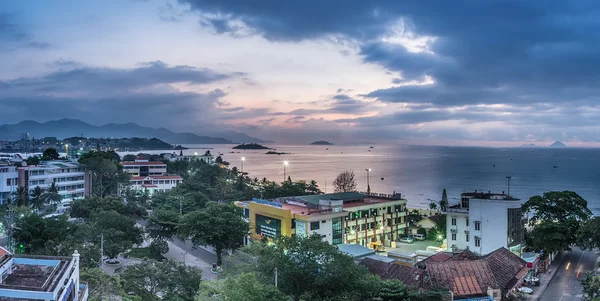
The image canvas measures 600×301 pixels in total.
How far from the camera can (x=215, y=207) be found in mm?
34344

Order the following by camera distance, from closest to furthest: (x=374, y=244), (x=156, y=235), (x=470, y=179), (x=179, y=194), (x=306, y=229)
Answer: (x=306, y=229) < (x=156, y=235) < (x=374, y=244) < (x=179, y=194) < (x=470, y=179)

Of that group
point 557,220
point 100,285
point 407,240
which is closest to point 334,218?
point 407,240

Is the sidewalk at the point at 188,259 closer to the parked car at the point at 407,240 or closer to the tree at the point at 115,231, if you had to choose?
the tree at the point at 115,231

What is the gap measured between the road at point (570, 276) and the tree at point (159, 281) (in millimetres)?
20905

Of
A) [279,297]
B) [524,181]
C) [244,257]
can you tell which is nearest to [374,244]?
[244,257]

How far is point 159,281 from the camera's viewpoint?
810 inches

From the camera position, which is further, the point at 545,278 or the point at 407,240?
the point at 407,240

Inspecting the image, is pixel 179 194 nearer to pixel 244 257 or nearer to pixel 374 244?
pixel 374 244

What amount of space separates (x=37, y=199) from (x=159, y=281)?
1251 inches

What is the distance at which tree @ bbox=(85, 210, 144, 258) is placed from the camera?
98.4ft

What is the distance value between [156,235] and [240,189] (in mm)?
28274

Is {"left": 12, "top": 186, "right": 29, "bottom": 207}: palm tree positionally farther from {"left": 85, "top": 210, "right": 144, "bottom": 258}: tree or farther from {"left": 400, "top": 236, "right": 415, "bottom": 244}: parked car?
{"left": 400, "top": 236, "right": 415, "bottom": 244}: parked car

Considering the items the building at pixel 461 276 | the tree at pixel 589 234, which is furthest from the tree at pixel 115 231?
the tree at pixel 589 234

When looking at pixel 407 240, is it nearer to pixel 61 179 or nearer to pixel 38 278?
pixel 38 278
